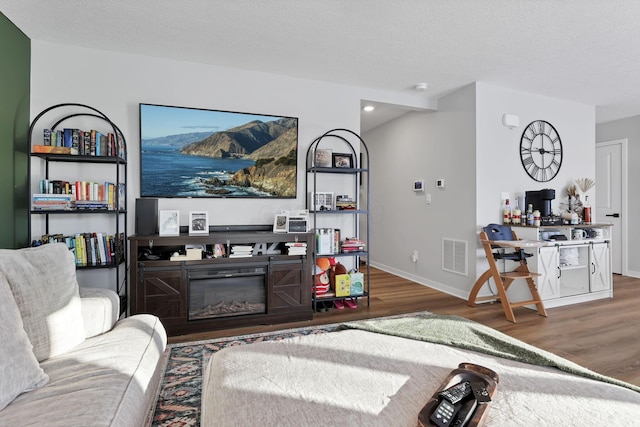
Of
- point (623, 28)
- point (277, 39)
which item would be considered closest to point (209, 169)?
point (277, 39)

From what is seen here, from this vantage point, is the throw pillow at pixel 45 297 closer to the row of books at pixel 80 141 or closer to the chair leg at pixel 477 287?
the row of books at pixel 80 141

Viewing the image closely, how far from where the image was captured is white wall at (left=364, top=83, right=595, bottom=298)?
398 cm

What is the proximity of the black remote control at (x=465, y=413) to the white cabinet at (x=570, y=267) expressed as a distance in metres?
3.30

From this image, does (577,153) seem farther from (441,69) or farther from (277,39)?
(277,39)

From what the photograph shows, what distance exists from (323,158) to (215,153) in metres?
1.14

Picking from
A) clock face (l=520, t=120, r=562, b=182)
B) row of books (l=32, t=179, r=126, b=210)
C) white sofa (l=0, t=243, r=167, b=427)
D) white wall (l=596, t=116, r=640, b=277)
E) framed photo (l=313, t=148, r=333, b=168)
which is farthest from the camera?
white wall (l=596, t=116, r=640, b=277)

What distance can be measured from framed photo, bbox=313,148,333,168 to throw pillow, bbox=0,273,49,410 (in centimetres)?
275

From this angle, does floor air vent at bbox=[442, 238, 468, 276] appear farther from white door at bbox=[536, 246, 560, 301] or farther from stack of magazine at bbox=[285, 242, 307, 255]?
stack of magazine at bbox=[285, 242, 307, 255]

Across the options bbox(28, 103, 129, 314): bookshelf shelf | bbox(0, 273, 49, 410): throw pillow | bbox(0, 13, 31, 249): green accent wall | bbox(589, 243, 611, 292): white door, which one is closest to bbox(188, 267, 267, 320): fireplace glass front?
bbox(28, 103, 129, 314): bookshelf shelf

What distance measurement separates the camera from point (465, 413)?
848mm

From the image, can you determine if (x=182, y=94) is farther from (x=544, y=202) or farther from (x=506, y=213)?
(x=544, y=202)

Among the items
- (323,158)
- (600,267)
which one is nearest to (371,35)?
(323,158)

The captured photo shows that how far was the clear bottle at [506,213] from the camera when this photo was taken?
13.1 feet

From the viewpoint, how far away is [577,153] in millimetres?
4691
